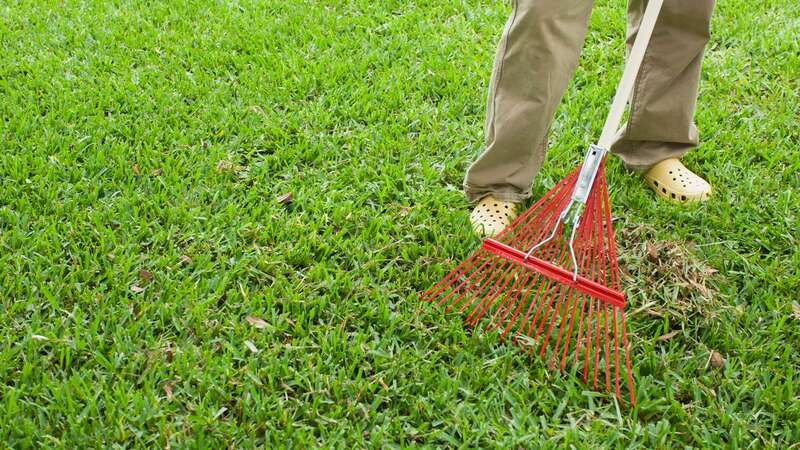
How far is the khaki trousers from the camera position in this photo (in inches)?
94.3

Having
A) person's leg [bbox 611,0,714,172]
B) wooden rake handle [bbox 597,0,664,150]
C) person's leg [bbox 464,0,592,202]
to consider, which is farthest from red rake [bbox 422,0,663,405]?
person's leg [bbox 611,0,714,172]

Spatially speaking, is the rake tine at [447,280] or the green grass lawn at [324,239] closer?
the green grass lawn at [324,239]

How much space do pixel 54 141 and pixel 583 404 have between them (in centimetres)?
217

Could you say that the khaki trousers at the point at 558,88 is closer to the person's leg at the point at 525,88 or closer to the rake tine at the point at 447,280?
the person's leg at the point at 525,88

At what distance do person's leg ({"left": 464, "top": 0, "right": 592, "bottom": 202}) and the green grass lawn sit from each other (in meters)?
0.23

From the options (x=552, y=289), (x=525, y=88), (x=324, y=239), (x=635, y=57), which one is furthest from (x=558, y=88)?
(x=324, y=239)

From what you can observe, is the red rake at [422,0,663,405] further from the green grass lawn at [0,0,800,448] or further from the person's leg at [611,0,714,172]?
the person's leg at [611,0,714,172]

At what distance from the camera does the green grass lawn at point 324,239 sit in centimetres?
208

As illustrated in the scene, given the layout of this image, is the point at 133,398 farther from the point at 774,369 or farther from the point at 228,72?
the point at 228,72

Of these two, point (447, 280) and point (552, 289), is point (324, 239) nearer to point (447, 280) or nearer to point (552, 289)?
point (447, 280)

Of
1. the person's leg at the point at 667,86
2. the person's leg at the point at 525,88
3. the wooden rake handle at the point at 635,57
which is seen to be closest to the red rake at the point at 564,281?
the wooden rake handle at the point at 635,57

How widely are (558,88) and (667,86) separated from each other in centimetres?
55

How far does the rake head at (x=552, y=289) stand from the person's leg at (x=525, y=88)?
0.29 metres

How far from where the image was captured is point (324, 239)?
2.70m
